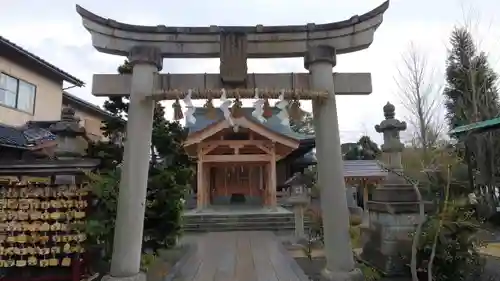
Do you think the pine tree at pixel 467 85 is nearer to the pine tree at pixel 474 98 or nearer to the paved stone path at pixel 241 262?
the pine tree at pixel 474 98

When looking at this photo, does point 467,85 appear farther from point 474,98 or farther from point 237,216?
point 237,216

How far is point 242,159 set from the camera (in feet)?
56.7

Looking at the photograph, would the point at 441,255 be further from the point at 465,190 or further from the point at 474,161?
the point at 474,161

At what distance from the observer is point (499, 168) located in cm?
1545

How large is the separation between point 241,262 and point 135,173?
4.36 meters

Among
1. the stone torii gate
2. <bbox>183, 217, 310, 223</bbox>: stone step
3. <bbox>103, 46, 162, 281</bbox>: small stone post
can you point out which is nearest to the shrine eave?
the stone torii gate

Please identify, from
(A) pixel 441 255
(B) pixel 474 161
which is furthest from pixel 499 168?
(A) pixel 441 255

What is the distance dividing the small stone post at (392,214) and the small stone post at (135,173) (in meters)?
4.20

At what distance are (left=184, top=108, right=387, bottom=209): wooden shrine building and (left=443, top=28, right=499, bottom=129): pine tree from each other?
17.9ft

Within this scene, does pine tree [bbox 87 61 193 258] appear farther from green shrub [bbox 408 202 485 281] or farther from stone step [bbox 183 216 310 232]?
stone step [bbox 183 216 310 232]

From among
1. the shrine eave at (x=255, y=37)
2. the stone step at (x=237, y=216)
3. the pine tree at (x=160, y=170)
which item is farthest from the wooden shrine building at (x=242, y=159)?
the shrine eave at (x=255, y=37)

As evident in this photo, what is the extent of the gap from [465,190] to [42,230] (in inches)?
293

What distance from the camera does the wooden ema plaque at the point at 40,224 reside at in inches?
215

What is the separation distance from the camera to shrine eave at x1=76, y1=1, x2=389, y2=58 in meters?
5.04
